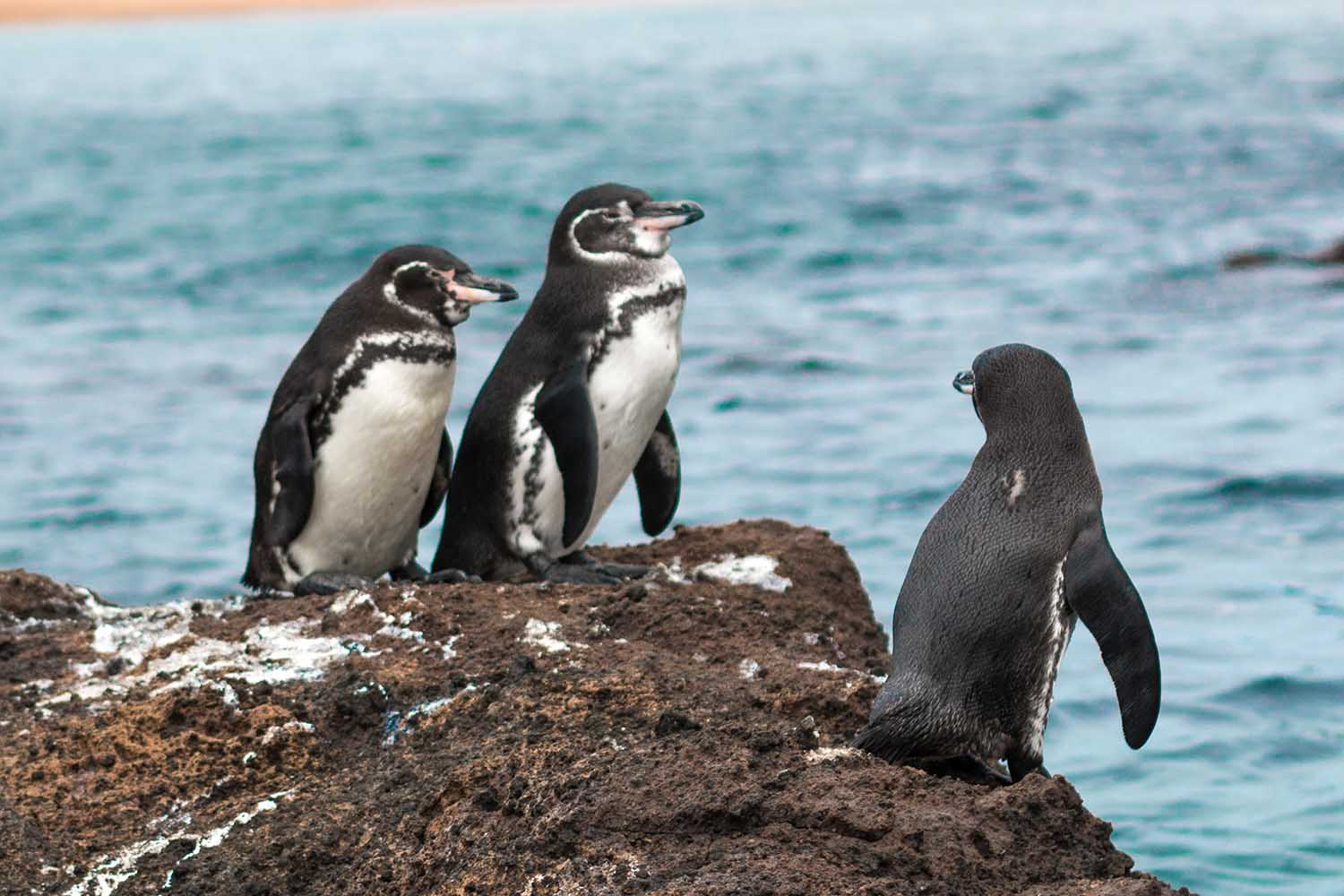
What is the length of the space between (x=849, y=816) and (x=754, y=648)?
1.27 meters

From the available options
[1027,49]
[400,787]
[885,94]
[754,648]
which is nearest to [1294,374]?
[754,648]

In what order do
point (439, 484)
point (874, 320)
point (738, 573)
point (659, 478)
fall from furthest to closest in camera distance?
point (874, 320), point (659, 478), point (439, 484), point (738, 573)

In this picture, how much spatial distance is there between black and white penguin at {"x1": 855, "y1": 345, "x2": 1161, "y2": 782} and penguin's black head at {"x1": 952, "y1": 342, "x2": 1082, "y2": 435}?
69 mm

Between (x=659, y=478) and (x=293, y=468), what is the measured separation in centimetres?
139

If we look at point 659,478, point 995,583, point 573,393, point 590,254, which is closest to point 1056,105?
point 659,478

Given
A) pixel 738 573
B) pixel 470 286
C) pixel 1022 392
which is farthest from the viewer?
pixel 470 286

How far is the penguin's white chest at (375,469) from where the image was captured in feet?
18.7

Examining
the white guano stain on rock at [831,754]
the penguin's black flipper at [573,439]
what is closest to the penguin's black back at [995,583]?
the white guano stain on rock at [831,754]

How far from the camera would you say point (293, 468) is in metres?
5.71

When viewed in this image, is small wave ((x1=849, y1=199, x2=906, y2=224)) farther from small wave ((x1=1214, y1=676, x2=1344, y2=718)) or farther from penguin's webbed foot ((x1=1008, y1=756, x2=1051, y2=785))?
penguin's webbed foot ((x1=1008, y1=756, x2=1051, y2=785))

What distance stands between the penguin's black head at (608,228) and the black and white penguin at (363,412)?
1.34 ft

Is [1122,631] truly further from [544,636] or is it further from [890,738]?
[544,636]

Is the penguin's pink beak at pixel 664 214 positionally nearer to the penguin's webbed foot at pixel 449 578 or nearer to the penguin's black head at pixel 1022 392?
the penguin's webbed foot at pixel 449 578

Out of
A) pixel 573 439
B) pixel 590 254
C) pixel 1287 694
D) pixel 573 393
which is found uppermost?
pixel 590 254
